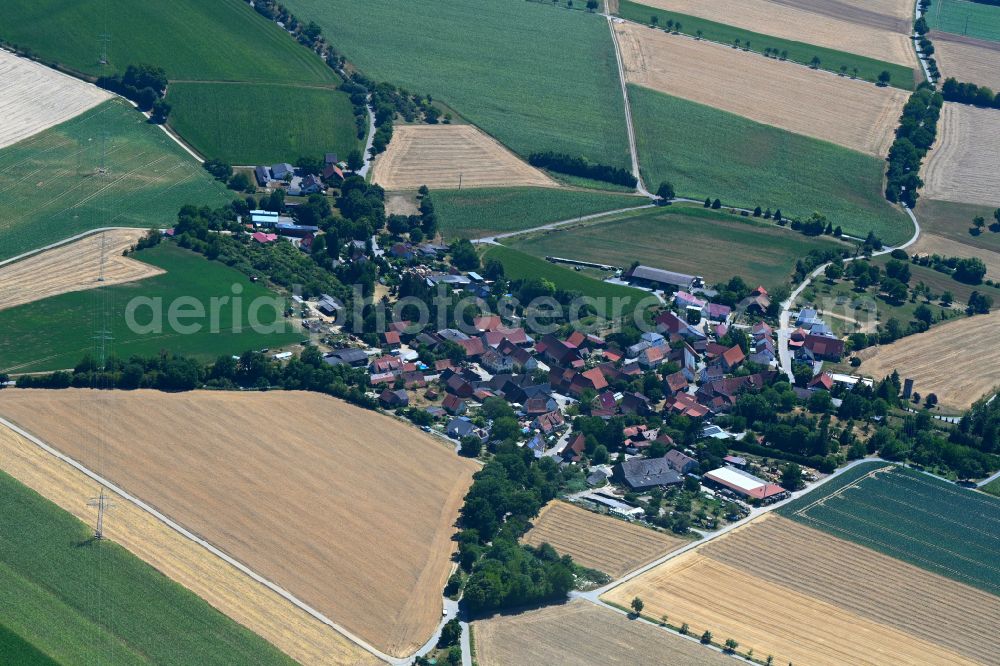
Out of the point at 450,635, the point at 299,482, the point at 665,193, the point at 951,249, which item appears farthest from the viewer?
the point at 665,193

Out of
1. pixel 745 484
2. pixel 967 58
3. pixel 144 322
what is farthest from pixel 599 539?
pixel 967 58

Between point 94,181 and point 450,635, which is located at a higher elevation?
point 94,181

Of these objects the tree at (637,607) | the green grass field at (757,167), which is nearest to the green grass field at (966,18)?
the green grass field at (757,167)

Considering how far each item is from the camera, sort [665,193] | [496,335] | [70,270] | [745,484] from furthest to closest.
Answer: [665,193]
[496,335]
[70,270]
[745,484]

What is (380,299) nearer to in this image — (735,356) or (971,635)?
(735,356)

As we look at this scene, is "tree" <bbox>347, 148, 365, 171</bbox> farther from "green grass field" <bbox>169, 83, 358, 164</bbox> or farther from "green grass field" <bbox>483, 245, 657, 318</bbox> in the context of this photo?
"green grass field" <bbox>483, 245, 657, 318</bbox>

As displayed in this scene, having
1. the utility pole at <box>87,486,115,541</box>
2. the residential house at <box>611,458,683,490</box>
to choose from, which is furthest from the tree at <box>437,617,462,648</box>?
the residential house at <box>611,458,683,490</box>

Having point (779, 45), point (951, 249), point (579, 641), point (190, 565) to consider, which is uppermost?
point (779, 45)

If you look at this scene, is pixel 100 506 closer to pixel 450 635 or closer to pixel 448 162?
pixel 450 635
